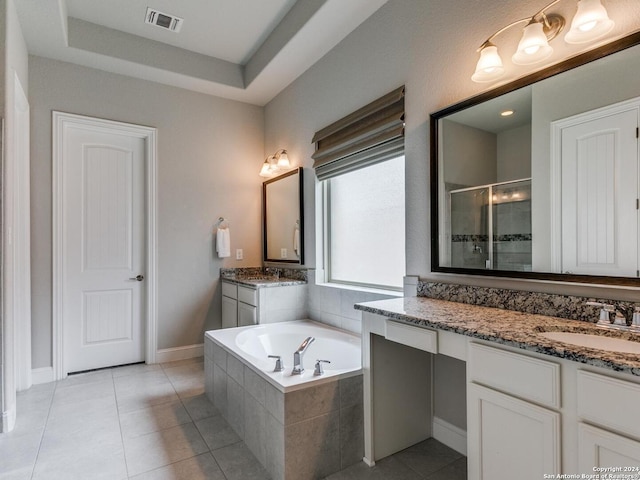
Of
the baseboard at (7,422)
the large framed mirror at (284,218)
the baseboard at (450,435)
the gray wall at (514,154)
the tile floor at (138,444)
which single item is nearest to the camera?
the gray wall at (514,154)

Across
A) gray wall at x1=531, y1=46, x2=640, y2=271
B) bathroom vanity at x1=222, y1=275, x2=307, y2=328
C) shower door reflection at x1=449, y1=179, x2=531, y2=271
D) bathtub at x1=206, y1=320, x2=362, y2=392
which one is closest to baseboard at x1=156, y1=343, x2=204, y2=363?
bathroom vanity at x1=222, y1=275, x2=307, y2=328

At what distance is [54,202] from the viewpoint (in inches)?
118

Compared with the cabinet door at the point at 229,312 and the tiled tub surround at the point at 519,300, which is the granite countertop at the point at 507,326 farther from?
the cabinet door at the point at 229,312

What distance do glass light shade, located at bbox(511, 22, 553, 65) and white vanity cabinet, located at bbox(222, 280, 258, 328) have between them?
2.39 meters

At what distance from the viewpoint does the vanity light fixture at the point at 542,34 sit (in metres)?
1.34

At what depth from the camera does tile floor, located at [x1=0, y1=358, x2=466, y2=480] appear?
1772 mm

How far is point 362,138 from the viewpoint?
2.58m

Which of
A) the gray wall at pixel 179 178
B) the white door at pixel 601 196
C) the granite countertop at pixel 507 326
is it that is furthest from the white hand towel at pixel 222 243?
the white door at pixel 601 196

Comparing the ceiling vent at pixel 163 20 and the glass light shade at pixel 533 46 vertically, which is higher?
the ceiling vent at pixel 163 20

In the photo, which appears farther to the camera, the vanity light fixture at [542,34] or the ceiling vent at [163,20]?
the ceiling vent at [163,20]

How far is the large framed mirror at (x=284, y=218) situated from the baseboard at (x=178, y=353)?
1.15 meters

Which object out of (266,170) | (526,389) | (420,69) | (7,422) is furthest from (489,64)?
(7,422)

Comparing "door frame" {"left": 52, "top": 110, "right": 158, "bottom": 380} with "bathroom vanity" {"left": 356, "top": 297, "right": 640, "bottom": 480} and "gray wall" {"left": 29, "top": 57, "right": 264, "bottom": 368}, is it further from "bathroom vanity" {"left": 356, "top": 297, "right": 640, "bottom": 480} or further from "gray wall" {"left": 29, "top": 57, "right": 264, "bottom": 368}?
"bathroom vanity" {"left": 356, "top": 297, "right": 640, "bottom": 480}

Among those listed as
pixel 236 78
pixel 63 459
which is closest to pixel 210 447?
→ pixel 63 459
